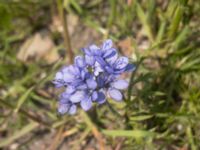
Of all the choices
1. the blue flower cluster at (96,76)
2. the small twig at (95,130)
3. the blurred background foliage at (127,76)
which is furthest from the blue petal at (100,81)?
the small twig at (95,130)

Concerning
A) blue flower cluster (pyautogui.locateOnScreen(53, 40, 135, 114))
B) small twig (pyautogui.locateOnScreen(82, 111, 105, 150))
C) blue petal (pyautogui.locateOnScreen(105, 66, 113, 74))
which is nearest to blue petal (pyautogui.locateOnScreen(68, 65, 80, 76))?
blue flower cluster (pyautogui.locateOnScreen(53, 40, 135, 114))

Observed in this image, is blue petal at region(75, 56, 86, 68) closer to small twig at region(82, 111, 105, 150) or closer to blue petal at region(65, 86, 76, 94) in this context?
blue petal at region(65, 86, 76, 94)

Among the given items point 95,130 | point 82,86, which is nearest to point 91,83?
point 82,86

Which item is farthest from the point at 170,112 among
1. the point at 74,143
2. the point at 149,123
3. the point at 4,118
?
the point at 4,118

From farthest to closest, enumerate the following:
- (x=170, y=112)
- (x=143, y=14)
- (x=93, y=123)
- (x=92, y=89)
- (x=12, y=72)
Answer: (x=12, y=72), (x=143, y=14), (x=93, y=123), (x=170, y=112), (x=92, y=89)

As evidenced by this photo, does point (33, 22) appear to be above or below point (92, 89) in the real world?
above

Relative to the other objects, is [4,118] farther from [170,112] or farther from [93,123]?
[170,112]
